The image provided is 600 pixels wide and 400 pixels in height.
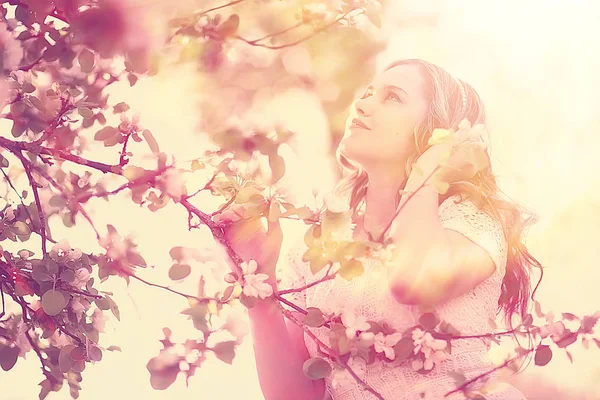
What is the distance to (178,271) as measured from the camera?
A: 31.4 inches

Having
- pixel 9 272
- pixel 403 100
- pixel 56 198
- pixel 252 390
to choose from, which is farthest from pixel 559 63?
pixel 9 272

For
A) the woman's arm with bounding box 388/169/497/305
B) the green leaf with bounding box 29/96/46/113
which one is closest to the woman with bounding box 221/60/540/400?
the woman's arm with bounding box 388/169/497/305

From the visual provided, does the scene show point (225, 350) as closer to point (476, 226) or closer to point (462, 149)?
point (462, 149)

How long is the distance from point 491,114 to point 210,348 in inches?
52.9

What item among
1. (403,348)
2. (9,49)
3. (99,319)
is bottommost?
(403,348)

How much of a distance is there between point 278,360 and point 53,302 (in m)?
0.58

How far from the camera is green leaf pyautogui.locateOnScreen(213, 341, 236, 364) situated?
77cm

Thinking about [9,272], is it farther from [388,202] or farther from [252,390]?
[252,390]

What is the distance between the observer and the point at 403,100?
4.89 feet

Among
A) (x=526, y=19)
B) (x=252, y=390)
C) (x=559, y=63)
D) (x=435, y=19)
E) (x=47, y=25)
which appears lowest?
(x=252, y=390)

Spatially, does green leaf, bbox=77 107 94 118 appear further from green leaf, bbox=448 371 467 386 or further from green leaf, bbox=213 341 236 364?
green leaf, bbox=448 371 467 386

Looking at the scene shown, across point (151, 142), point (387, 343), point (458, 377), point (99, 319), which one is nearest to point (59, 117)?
point (151, 142)

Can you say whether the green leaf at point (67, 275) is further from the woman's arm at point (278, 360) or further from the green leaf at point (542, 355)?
the green leaf at point (542, 355)

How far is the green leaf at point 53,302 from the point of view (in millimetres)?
820
